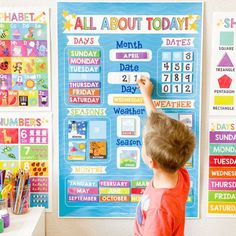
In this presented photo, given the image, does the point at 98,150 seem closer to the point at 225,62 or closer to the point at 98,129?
the point at 98,129

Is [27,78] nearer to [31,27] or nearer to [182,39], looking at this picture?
[31,27]

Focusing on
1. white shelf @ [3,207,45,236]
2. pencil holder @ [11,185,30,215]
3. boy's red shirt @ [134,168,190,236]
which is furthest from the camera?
pencil holder @ [11,185,30,215]

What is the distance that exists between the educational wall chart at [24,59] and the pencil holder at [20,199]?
0.27 meters

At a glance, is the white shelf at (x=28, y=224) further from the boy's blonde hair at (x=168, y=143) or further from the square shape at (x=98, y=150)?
the boy's blonde hair at (x=168, y=143)

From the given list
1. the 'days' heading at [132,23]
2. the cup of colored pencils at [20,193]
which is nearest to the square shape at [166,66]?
the 'days' heading at [132,23]

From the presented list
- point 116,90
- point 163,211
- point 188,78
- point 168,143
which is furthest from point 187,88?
point 163,211

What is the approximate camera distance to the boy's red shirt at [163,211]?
3.53 feet

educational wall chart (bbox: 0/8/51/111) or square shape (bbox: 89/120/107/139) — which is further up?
educational wall chart (bbox: 0/8/51/111)

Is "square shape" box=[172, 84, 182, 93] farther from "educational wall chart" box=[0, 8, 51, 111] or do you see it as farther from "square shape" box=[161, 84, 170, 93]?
"educational wall chart" box=[0, 8, 51, 111]

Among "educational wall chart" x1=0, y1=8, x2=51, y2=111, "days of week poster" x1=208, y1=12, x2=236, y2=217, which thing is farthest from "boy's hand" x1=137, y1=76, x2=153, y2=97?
"educational wall chart" x1=0, y1=8, x2=51, y2=111

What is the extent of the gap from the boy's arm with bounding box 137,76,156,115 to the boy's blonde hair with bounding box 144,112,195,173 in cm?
23

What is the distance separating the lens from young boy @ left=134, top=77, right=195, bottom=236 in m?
1.08

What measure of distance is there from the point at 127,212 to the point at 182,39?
0.62 metres

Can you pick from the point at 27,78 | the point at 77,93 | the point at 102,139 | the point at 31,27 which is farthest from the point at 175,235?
the point at 31,27
